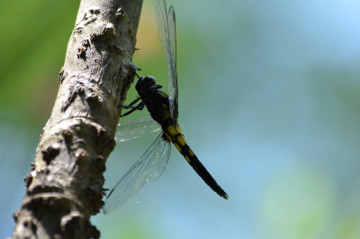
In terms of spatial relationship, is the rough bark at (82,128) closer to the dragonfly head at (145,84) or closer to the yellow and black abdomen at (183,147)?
the dragonfly head at (145,84)

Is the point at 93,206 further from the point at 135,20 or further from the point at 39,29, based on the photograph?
the point at 39,29

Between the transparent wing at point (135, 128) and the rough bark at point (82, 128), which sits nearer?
the rough bark at point (82, 128)

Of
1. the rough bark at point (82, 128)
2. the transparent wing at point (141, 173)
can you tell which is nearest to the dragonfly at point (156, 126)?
the transparent wing at point (141, 173)

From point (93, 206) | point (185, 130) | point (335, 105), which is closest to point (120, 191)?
point (93, 206)

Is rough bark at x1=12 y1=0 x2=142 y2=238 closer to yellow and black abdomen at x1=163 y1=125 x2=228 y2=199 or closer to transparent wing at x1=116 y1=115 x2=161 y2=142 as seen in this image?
transparent wing at x1=116 y1=115 x2=161 y2=142

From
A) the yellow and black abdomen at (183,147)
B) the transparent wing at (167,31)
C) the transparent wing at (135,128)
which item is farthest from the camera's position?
the yellow and black abdomen at (183,147)

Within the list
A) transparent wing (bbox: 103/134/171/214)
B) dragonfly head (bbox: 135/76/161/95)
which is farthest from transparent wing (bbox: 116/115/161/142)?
dragonfly head (bbox: 135/76/161/95)

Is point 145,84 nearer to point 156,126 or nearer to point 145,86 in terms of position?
point 145,86
